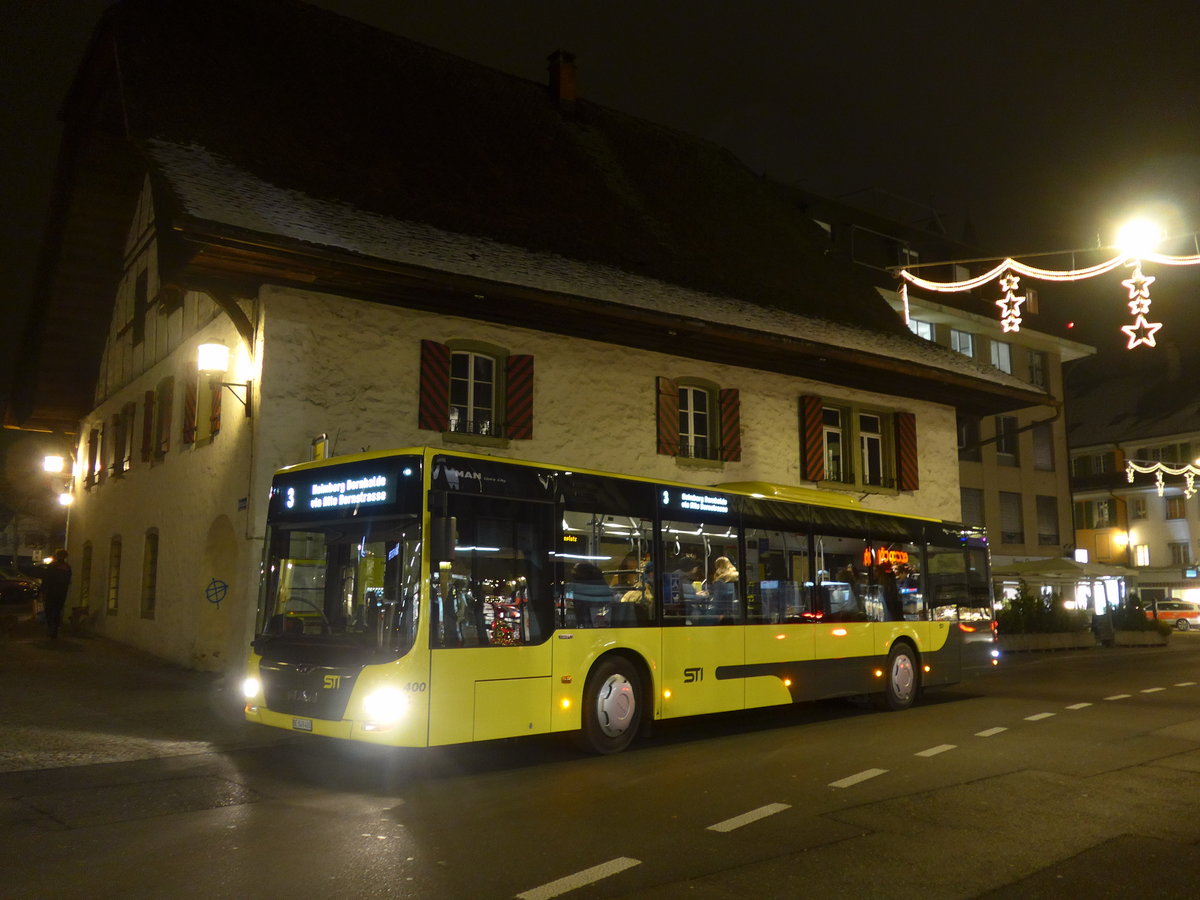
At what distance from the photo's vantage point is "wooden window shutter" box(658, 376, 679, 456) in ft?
62.1

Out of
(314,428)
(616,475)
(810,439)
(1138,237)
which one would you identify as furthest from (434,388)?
(1138,237)

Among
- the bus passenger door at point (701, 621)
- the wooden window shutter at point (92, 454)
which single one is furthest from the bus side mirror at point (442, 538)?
the wooden window shutter at point (92, 454)

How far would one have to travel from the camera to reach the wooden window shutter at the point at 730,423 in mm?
19938

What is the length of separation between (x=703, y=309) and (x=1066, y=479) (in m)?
29.2

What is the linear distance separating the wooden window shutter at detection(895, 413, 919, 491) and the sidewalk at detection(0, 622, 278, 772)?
14.8m

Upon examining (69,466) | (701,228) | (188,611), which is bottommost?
(188,611)

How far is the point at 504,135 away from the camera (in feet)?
70.1

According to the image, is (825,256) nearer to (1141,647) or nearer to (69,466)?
(1141,647)

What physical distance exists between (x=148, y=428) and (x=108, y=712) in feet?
33.1

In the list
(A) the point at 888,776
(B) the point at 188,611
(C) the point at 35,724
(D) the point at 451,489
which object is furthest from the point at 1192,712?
(B) the point at 188,611

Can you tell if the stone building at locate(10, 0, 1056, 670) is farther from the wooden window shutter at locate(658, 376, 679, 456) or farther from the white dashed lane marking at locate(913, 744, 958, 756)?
the white dashed lane marking at locate(913, 744, 958, 756)

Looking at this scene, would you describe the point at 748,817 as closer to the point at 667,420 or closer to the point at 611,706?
the point at 611,706

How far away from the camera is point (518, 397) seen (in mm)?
17031

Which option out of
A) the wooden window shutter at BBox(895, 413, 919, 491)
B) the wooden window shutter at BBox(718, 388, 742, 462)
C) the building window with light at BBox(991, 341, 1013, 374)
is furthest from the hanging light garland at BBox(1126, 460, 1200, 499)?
the wooden window shutter at BBox(718, 388, 742, 462)
